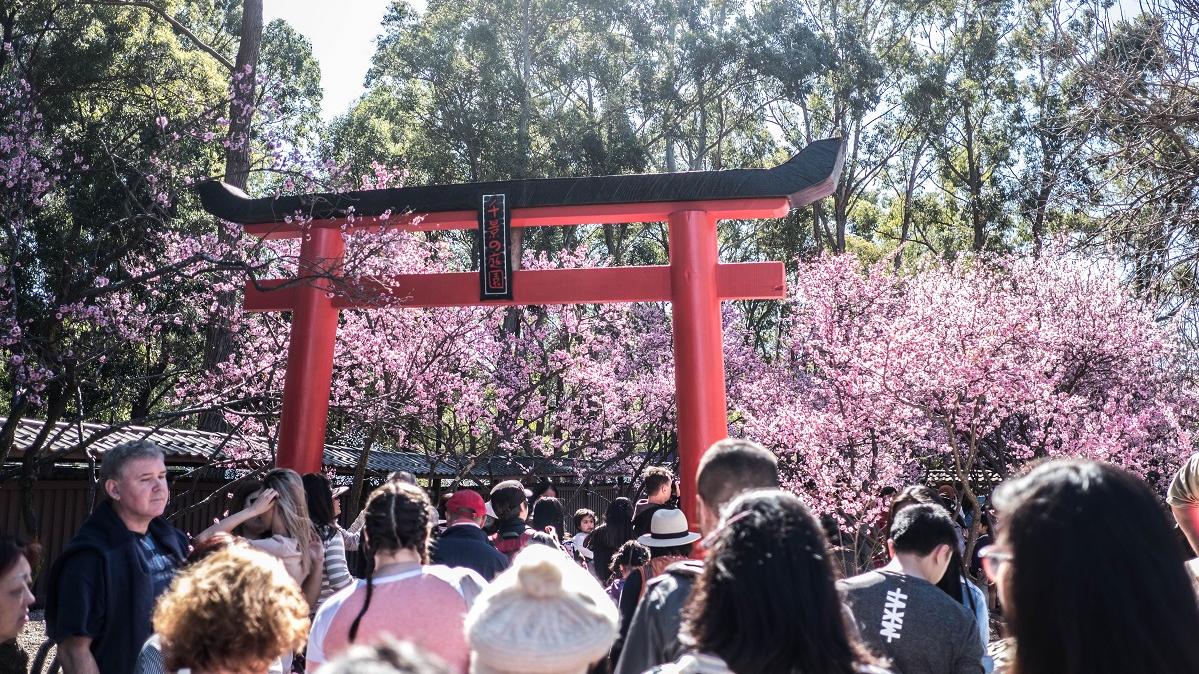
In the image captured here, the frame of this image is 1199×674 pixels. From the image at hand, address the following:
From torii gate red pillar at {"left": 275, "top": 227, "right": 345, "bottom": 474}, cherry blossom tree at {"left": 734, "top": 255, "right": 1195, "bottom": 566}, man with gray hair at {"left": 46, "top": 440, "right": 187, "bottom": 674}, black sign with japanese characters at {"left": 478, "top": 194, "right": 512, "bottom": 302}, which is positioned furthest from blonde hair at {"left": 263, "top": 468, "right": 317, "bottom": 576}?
cherry blossom tree at {"left": 734, "top": 255, "right": 1195, "bottom": 566}

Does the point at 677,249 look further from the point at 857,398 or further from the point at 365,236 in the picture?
the point at 857,398

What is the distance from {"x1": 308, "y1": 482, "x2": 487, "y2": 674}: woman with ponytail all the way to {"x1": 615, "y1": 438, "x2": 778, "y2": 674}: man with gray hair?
0.54m

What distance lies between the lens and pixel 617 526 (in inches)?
272

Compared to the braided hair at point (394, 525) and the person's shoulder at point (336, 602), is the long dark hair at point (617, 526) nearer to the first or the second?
the braided hair at point (394, 525)

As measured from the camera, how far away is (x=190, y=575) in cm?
237

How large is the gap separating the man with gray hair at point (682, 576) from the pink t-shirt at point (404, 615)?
1.68 ft

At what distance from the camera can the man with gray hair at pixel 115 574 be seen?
348 cm

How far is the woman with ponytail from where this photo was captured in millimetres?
2967

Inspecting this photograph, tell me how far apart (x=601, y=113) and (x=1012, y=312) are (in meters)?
13.9

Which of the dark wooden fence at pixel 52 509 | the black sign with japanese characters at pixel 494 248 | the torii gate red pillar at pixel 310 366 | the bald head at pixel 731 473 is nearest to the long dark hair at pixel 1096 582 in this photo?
the bald head at pixel 731 473

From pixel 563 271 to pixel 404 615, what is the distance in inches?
295

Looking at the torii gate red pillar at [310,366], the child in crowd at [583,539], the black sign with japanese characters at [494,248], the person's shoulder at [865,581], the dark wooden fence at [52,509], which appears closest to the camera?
the person's shoulder at [865,581]

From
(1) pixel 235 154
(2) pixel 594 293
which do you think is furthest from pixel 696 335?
(1) pixel 235 154

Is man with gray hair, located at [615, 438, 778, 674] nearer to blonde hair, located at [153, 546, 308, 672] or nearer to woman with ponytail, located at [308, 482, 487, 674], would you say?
woman with ponytail, located at [308, 482, 487, 674]
